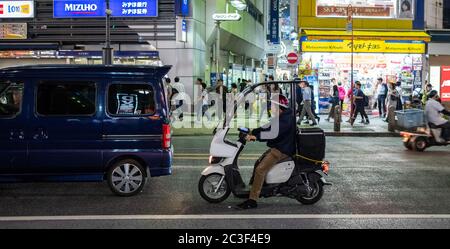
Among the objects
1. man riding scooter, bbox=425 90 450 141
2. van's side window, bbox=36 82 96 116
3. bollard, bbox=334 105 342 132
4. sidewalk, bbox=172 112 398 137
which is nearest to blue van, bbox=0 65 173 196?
van's side window, bbox=36 82 96 116

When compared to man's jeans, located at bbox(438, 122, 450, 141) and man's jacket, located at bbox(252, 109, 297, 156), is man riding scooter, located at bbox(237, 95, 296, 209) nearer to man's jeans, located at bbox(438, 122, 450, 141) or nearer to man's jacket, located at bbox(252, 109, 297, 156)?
man's jacket, located at bbox(252, 109, 297, 156)

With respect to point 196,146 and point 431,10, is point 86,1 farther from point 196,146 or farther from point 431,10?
point 431,10

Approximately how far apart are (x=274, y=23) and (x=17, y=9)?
2113 centimetres

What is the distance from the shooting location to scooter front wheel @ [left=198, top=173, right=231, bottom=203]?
8.35 meters

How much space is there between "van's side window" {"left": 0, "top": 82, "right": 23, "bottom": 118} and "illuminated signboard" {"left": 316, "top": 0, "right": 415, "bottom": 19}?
20480 mm

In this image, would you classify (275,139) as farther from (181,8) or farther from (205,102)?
(181,8)

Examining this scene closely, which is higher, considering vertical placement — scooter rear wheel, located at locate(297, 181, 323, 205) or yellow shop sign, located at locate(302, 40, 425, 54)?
yellow shop sign, located at locate(302, 40, 425, 54)

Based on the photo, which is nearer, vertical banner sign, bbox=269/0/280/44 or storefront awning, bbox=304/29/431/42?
storefront awning, bbox=304/29/431/42

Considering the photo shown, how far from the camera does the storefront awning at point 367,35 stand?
2591 centimetres

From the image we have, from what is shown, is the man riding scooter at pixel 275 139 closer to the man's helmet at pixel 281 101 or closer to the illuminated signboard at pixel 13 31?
the man's helmet at pixel 281 101

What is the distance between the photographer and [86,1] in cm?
2708

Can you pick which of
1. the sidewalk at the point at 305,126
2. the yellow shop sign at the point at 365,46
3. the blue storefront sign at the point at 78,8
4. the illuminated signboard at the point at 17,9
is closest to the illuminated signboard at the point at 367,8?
the yellow shop sign at the point at 365,46

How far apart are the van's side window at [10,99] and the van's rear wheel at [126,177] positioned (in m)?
1.71

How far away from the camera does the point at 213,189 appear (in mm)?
8391
